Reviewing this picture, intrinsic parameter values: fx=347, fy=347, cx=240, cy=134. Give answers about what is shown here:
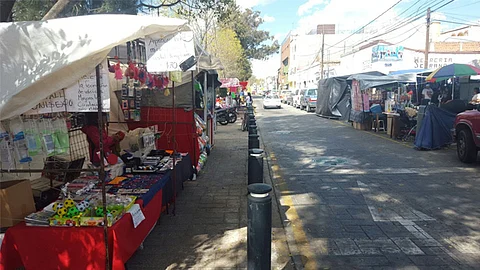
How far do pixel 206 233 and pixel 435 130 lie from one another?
8.67m

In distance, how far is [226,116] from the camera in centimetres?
1928

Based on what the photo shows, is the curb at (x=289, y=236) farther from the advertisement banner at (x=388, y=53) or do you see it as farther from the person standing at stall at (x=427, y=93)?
the advertisement banner at (x=388, y=53)

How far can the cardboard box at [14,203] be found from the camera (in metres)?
3.54

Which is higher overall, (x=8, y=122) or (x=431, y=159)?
(x=8, y=122)

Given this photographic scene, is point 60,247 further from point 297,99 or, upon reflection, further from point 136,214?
point 297,99

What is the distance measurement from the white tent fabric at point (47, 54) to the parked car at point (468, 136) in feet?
26.3

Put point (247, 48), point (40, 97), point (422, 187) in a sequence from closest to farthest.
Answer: point (40, 97)
point (422, 187)
point (247, 48)

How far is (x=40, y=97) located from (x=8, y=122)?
648 mm

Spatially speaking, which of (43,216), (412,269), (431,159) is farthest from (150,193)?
(431,159)

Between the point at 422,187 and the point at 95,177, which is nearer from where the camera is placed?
the point at 95,177

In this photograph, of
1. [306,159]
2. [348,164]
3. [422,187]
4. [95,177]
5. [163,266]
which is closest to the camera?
[163,266]

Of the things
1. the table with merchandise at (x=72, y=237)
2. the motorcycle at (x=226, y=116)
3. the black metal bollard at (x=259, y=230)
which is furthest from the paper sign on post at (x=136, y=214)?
the motorcycle at (x=226, y=116)

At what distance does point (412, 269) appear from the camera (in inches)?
144

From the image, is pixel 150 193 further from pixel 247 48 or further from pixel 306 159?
pixel 247 48
